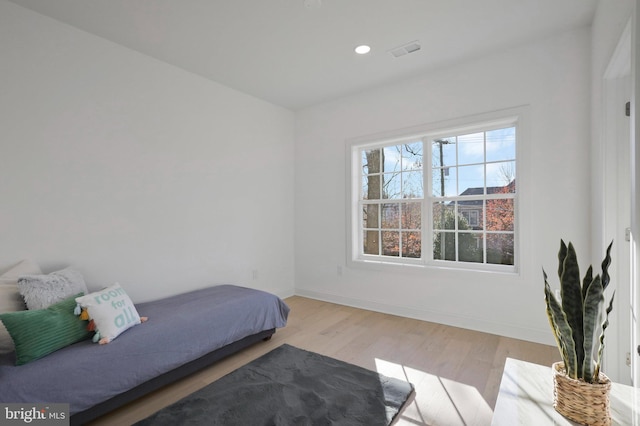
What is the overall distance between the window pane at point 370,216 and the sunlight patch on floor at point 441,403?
201cm

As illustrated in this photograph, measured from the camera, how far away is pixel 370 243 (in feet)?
13.5

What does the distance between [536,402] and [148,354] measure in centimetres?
213

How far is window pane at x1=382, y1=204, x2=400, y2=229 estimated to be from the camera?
3898 millimetres

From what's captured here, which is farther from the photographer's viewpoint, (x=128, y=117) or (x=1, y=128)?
(x=128, y=117)

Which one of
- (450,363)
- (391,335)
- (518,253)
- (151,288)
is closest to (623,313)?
(518,253)

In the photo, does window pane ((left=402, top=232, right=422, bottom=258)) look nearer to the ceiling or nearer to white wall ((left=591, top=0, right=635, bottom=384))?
white wall ((left=591, top=0, right=635, bottom=384))

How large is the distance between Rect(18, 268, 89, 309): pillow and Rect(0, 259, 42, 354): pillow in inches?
2.8

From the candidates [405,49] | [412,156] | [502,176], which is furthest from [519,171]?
[405,49]

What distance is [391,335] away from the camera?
3100 millimetres

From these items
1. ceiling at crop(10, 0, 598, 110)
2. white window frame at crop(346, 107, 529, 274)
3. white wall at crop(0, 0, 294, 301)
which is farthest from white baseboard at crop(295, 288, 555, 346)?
ceiling at crop(10, 0, 598, 110)

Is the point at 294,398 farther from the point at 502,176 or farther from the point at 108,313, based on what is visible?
the point at 502,176

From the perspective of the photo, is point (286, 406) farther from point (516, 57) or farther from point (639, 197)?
point (516, 57)

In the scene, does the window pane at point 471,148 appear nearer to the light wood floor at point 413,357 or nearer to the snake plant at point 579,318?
the light wood floor at point 413,357

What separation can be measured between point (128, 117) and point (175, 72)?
74 centimetres
